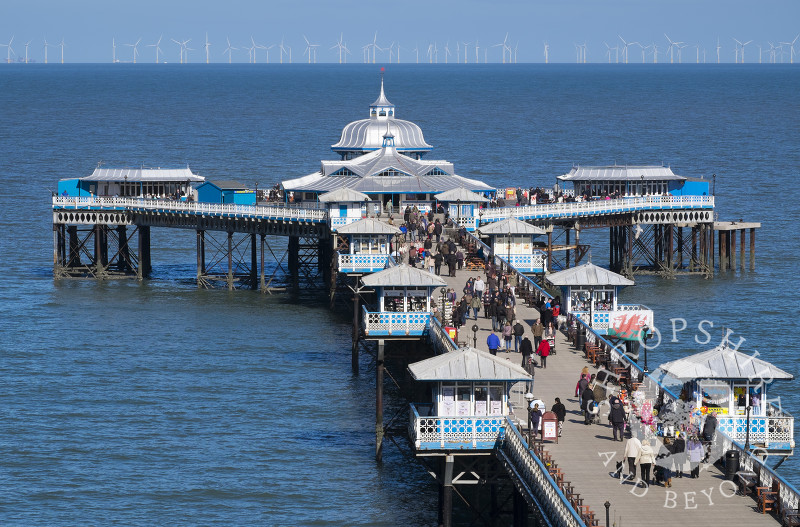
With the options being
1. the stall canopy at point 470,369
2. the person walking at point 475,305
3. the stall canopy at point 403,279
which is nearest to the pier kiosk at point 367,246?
the person walking at point 475,305

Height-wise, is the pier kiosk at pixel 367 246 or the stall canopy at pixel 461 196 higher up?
the stall canopy at pixel 461 196

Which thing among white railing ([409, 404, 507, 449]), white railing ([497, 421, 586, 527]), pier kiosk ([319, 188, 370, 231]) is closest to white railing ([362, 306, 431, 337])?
white railing ([409, 404, 507, 449])

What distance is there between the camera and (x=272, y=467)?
158 feet

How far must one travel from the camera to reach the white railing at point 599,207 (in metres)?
78.8

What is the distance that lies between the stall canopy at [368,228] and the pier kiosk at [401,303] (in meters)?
13.9

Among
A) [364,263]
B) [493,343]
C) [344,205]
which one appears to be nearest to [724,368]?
[493,343]

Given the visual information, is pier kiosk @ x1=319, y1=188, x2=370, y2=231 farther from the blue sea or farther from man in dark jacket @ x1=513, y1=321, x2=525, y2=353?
man in dark jacket @ x1=513, y1=321, x2=525, y2=353

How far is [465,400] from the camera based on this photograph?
40.0m

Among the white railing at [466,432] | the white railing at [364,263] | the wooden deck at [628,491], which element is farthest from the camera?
the white railing at [364,263]

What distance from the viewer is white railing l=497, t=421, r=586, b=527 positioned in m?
32.5

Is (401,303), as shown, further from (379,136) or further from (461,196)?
(379,136)

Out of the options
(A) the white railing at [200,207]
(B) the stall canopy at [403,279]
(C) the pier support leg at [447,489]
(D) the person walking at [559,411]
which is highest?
(A) the white railing at [200,207]

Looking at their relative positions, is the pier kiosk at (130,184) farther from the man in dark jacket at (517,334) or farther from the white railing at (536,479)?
the white railing at (536,479)

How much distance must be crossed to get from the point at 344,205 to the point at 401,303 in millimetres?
24181
